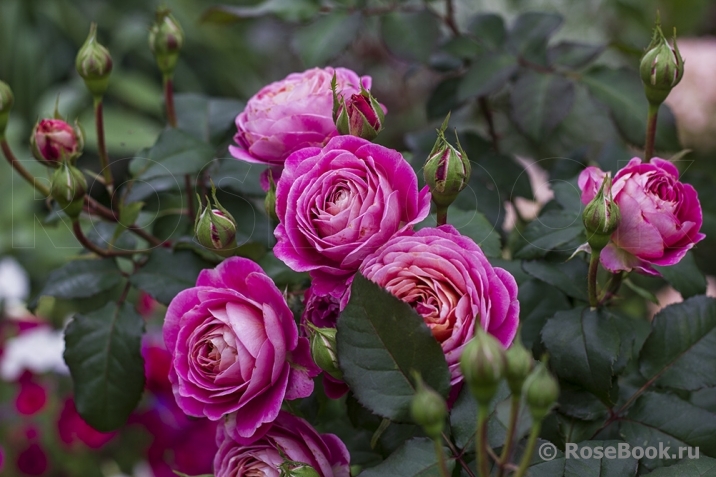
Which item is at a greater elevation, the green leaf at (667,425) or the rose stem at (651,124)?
the rose stem at (651,124)

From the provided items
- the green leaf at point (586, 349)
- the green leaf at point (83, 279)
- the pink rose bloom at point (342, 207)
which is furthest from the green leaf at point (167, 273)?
the green leaf at point (586, 349)

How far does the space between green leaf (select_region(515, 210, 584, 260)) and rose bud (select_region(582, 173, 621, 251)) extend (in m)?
0.08

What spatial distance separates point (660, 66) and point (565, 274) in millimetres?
139

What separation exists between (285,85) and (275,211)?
10cm

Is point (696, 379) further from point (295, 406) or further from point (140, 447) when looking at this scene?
point (140, 447)

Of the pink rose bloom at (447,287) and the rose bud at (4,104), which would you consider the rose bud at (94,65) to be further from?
the pink rose bloom at (447,287)

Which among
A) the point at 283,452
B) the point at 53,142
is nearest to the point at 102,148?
the point at 53,142

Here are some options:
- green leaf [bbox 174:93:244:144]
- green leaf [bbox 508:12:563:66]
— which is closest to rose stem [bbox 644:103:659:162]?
green leaf [bbox 508:12:563:66]

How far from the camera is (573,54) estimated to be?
653mm

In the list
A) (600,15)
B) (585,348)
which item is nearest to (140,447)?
(585,348)

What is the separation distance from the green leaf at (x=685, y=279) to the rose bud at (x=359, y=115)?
0.75 ft

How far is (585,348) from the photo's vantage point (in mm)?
418

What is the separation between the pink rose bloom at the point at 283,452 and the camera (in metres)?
0.39

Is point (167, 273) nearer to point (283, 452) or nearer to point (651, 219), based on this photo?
point (283, 452)
